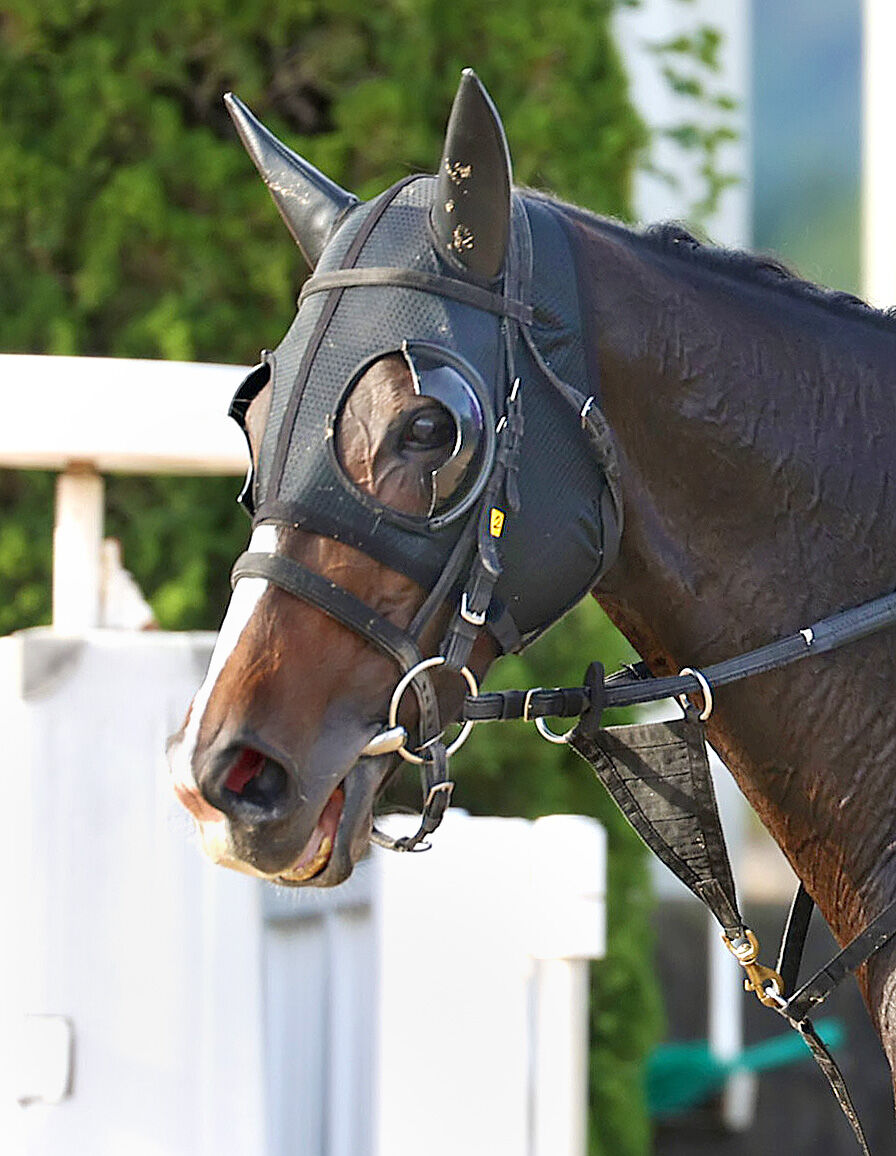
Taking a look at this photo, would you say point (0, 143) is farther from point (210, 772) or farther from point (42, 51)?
point (210, 772)

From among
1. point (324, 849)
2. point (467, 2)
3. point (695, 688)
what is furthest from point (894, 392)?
point (467, 2)

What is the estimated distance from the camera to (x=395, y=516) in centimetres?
188

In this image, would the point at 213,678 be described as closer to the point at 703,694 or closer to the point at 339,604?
the point at 339,604

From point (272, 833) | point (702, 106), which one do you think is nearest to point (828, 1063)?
point (272, 833)

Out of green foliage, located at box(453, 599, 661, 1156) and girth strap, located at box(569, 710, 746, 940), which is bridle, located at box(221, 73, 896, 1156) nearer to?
girth strap, located at box(569, 710, 746, 940)

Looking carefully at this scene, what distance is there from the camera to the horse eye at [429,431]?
1896 millimetres

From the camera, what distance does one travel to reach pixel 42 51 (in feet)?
14.3

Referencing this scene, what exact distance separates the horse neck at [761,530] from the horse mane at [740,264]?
0.17 feet

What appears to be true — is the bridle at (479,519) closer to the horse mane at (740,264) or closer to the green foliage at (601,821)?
the horse mane at (740,264)

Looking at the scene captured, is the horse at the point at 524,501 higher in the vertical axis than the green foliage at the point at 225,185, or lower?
lower

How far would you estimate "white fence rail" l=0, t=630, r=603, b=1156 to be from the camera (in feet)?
8.44

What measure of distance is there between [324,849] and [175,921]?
812mm

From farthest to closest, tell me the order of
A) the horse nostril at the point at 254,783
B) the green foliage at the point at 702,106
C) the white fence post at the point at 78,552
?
the green foliage at the point at 702,106
the white fence post at the point at 78,552
the horse nostril at the point at 254,783

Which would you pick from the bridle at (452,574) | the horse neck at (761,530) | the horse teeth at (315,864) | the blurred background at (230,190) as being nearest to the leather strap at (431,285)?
the bridle at (452,574)
